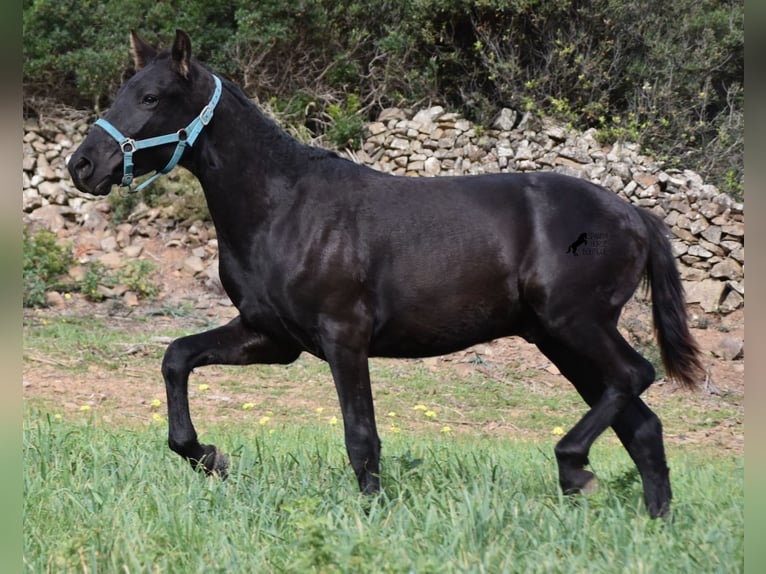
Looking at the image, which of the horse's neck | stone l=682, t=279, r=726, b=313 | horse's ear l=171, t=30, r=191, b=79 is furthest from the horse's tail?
stone l=682, t=279, r=726, b=313

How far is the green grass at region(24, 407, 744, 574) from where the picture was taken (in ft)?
10.6

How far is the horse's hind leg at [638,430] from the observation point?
420 centimetres

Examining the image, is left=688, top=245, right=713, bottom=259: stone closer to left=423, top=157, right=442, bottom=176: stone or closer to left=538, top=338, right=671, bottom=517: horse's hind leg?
left=423, top=157, right=442, bottom=176: stone

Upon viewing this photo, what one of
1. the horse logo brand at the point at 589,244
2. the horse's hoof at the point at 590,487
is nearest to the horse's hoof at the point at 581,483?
the horse's hoof at the point at 590,487

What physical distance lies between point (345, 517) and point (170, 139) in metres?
1.92

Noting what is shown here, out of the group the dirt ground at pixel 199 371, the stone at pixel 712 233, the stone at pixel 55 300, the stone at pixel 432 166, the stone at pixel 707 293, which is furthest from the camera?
the stone at pixel 432 166

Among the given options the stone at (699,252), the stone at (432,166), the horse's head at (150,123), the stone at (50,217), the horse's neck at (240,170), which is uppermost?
the horse's head at (150,123)

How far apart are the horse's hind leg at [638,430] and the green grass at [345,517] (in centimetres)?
10

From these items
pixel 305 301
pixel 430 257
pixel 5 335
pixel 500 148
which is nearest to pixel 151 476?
pixel 305 301

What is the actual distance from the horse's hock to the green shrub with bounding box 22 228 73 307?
1498 millimetres

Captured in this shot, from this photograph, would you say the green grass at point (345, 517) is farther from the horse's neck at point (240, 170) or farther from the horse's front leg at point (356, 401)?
the horse's neck at point (240, 170)

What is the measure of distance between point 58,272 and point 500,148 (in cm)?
564

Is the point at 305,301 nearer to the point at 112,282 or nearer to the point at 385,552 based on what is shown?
the point at 385,552

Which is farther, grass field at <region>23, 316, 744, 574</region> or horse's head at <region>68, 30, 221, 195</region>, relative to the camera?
horse's head at <region>68, 30, 221, 195</region>
